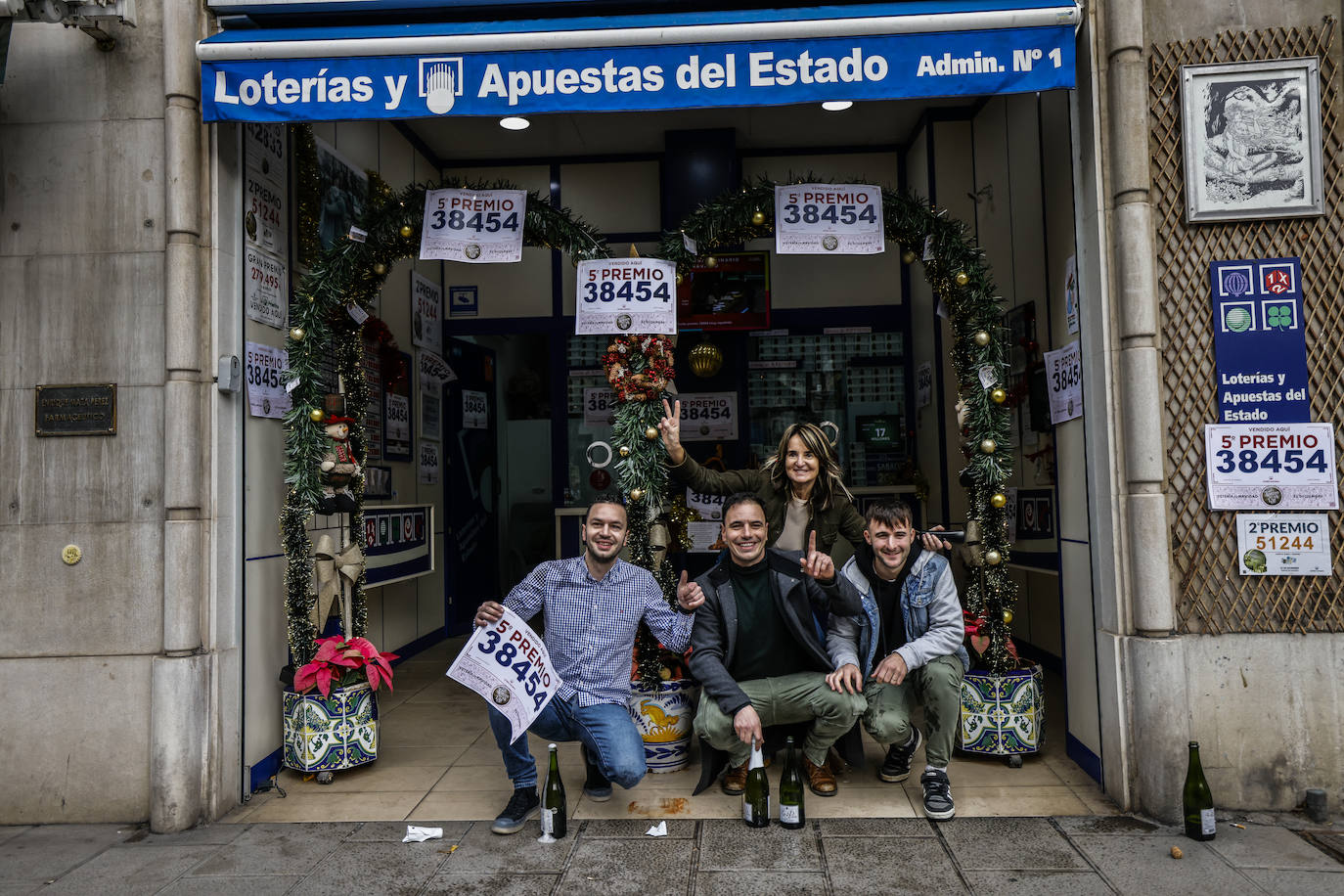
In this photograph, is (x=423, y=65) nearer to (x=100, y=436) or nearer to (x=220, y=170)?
(x=220, y=170)

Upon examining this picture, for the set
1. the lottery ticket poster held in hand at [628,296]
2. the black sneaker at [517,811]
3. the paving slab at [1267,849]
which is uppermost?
the lottery ticket poster held in hand at [628,296]

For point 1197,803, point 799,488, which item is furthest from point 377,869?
point 1197,803

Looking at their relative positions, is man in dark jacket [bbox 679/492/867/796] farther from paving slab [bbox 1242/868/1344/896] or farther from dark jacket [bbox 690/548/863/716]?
paving slab [bbox 1242/868/1344/896]

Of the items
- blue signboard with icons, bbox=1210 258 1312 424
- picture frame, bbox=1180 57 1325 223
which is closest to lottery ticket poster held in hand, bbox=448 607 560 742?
blue signboard with icons, bbox=1210 258 1312 424

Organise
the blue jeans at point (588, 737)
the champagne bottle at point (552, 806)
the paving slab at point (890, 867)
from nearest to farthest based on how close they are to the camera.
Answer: the paving slab at point (890, 867) → the champagne bottle at point (552, 806) → the blue jeans at point (588, 737)

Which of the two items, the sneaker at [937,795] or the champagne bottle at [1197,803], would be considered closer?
the champagne bottle at [1197,803]

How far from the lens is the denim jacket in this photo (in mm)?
4090

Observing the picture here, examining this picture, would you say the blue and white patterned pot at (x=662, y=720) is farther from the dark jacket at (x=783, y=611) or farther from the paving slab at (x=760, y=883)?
the paving slab at (x=760, y=883)

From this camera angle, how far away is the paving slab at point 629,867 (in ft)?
10.6

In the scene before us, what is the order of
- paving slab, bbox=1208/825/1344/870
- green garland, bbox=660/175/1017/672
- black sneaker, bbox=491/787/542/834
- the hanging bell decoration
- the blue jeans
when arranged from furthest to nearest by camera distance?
the hanging bell decoration < green garland, bbox=660/175/1017/672 < the blue jeans < black sneaker, bbox=491/787/542/834 < paving slab, bbox=1208/825/1344/870

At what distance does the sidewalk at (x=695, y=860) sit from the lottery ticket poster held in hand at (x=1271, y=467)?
132 cm

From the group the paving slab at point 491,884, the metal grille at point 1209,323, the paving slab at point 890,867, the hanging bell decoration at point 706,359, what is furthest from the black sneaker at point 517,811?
the hanging bell decoration at point 706,359

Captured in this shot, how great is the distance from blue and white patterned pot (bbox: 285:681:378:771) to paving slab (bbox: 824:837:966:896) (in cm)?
235

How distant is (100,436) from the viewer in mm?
4145
